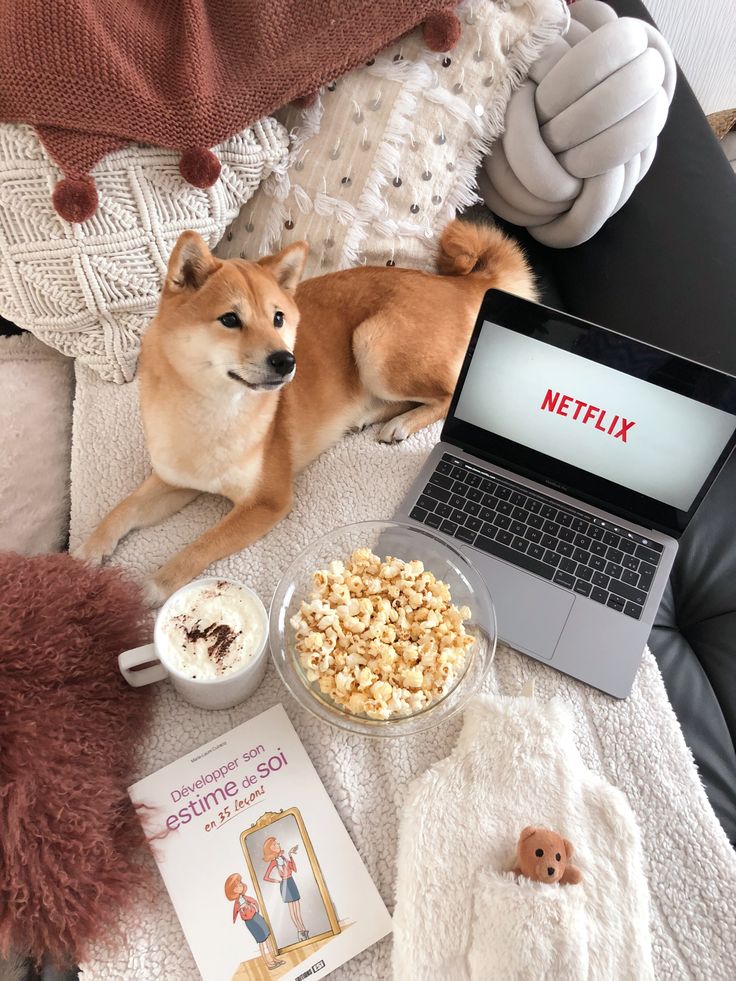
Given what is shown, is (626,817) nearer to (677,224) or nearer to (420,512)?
(420,512)

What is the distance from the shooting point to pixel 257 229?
113 centimetres

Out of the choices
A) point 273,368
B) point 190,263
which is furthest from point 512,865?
point 190,263

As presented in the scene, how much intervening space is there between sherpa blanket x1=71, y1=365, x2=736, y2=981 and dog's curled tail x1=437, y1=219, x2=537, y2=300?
476 millimetres

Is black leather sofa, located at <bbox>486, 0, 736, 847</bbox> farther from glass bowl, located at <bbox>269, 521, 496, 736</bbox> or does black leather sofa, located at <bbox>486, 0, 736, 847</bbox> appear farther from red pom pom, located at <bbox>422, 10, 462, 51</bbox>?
red pom pom, located at <bbox>422, 10, 462, 51</bbox>

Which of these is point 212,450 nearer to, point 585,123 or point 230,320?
point 230,320

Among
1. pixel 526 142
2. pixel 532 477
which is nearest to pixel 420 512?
pixel 532 477

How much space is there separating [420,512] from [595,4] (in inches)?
41.1

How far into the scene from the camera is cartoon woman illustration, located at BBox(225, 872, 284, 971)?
2.04ft

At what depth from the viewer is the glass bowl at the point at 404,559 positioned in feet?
2.35

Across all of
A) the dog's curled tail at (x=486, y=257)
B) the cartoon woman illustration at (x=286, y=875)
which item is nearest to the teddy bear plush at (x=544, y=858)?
the cartoon woman illustration at (x=286, y=875)

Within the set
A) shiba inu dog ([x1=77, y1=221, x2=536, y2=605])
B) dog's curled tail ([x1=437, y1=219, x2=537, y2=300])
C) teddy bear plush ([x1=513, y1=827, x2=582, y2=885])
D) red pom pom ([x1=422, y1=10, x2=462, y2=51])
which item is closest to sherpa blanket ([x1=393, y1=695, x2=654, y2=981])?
teddy bear plush ([x1=513, y1=827, x2=582, y2=885])

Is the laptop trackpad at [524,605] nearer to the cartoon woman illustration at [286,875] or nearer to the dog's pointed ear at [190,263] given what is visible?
the cartoon woman illustration at [286,875]

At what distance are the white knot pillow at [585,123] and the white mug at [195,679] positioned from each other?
37.9 inches

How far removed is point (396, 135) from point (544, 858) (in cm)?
110
